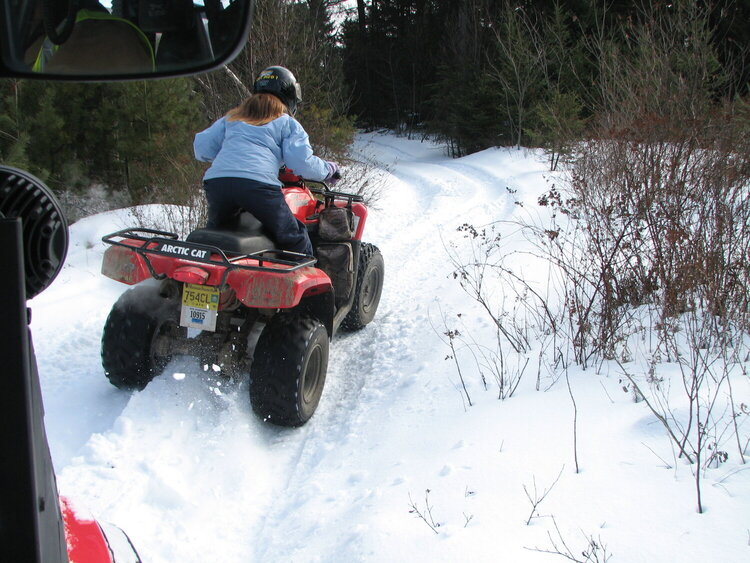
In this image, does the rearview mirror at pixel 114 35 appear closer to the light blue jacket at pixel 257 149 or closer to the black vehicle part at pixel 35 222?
the black vehicle part at pixel 35 222

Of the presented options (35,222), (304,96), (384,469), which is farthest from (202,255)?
(304,96)

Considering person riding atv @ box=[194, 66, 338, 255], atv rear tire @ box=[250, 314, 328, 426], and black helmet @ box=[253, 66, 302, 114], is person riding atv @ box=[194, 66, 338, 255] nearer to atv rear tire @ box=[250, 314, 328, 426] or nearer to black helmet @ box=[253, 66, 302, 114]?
black helmet @ box=[253, 66, 302, 114]

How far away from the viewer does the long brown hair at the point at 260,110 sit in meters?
3.58

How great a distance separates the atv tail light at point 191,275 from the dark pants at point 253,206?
2.14 ft

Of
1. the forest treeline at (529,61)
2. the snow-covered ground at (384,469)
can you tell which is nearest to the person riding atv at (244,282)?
the snow-covered ground at (384,469)

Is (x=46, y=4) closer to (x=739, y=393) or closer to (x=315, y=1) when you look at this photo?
(x=739, y=393)

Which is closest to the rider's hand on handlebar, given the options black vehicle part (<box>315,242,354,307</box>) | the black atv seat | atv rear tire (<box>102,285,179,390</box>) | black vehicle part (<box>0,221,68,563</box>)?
black vehicle part (<box>315,242,354,307</box>)

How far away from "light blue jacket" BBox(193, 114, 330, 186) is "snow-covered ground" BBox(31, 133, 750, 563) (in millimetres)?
1157

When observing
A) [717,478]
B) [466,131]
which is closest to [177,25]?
[717,478]

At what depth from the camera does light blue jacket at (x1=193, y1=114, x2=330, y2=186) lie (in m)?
3.45

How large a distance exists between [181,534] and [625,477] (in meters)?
1.84

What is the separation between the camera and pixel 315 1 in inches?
550

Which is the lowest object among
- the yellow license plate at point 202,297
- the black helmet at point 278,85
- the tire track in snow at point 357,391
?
the tire track in snow at point 357,391

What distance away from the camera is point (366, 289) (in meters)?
4.86
